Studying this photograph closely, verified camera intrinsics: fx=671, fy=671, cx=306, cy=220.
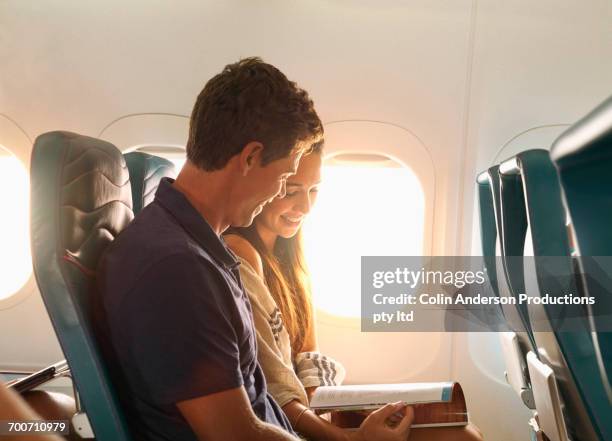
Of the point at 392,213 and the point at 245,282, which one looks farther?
the point at 392,213

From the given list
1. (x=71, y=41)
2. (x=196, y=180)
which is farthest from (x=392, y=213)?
(x=196, y=180)

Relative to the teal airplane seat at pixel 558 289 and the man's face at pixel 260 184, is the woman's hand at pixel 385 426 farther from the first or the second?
the man's face at pixel 260 184

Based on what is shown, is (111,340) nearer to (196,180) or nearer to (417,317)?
(196,180)

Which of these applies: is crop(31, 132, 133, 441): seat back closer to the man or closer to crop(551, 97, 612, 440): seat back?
the man

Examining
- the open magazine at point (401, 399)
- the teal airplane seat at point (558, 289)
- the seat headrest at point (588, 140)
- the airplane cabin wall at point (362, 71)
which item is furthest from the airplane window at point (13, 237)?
the seat headrest at point (588, 140)

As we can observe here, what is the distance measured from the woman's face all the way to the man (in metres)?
0.60

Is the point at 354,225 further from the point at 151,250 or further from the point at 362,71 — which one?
the point at 151,250

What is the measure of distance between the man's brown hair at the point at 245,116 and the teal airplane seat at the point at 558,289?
0.47 m

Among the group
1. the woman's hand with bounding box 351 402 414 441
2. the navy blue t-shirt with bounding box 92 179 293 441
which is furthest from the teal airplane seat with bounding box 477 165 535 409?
the navy blue t-shirt with bounding box 92 179 293 441

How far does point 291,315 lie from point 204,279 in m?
1.01

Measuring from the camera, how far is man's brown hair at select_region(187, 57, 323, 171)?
4.37 ft

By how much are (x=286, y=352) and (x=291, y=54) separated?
149cm

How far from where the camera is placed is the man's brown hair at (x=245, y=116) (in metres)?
1.33

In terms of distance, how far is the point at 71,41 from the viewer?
2977 millimetres
